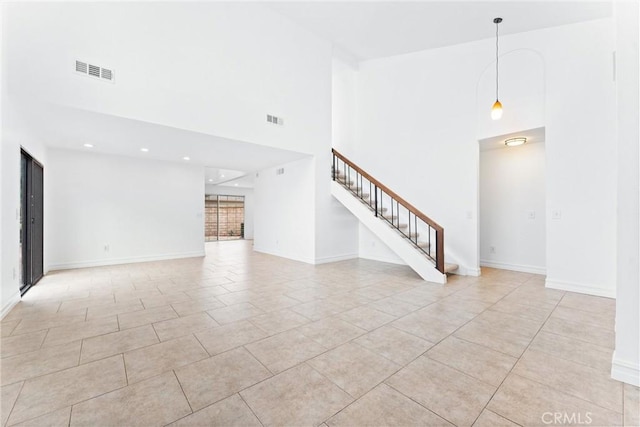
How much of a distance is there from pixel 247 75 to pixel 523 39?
191 inches

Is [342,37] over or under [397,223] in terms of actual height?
over

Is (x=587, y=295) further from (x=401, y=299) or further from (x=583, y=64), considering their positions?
(x=583, y=64)

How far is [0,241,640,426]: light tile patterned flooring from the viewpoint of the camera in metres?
1.63

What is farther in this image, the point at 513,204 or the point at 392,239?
the point at 513,204

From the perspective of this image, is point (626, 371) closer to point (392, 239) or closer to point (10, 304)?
point (392, 239)

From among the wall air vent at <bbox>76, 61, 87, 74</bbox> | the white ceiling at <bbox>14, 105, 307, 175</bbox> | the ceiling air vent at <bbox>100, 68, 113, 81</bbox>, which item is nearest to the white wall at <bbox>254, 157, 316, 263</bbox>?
the white ceiling at <bbox>14, 105, 307, 175</bbox>

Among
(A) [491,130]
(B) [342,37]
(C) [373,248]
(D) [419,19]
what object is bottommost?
(C) [373,248]

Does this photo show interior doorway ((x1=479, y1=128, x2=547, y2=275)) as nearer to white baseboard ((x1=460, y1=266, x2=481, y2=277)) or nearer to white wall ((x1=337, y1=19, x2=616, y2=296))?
white wall ((x1=337, y1=19, x2=616, y2=296))

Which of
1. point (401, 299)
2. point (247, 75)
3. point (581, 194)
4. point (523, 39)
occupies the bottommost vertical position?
point (401, 299)

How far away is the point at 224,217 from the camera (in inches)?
506

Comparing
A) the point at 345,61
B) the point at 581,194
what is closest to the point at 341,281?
the point at 581,194

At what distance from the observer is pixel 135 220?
6547mm

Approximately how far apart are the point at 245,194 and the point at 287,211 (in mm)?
6863

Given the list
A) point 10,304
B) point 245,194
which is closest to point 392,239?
point 10,304
